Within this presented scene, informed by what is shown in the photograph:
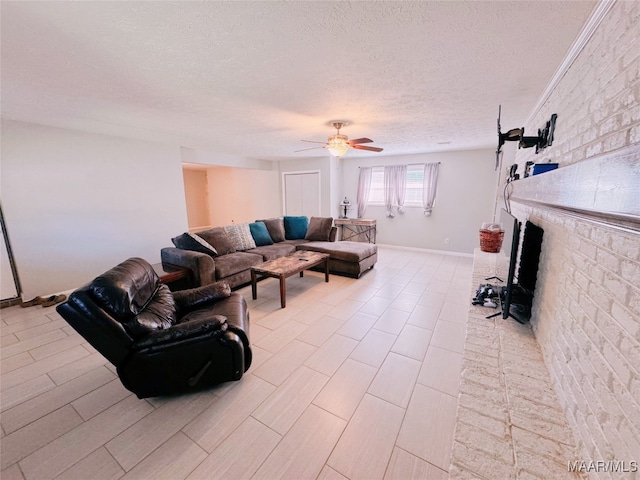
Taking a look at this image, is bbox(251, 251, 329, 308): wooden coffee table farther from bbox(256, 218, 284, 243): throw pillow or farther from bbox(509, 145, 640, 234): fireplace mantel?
bbox(509, 145, 640, 234): fireplace mantel

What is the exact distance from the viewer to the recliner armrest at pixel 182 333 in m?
1.56

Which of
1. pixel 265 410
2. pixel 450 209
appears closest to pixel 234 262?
pixel 265 410

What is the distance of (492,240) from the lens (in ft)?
12.9

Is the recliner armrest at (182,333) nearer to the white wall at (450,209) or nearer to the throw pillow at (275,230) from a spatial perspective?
the throw pillow at (275,230)

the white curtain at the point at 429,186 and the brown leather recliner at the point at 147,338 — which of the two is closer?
the brown leather recliner at the point at 147,338

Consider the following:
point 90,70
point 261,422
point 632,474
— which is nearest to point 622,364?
point 632,474

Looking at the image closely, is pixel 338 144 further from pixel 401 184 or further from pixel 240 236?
pixel 401 184

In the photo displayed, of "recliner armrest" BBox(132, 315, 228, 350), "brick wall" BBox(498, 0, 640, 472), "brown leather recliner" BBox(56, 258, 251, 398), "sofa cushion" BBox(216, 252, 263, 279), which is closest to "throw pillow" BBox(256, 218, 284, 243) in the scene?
"sofa cushion" BBox(216, 252, 263, 279)

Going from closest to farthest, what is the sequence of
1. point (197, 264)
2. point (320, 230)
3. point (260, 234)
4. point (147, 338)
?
point (147, 338), point (197, 264), point (260, 234), point (320, 230)

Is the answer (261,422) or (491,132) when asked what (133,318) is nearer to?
(261,422)

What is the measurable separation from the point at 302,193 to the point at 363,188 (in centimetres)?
161

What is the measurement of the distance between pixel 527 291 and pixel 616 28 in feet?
5.38

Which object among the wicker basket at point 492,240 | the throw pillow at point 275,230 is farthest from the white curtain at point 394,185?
the throw pillow at point 275,230

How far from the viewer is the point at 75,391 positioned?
1.81 m
